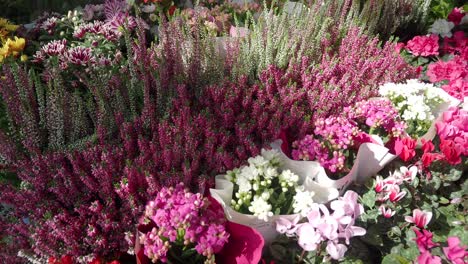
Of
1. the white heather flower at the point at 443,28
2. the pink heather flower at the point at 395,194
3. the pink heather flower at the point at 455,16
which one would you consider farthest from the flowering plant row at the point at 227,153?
the pink heather flower at the point at 455,16

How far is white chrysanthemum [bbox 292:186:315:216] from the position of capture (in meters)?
1.46

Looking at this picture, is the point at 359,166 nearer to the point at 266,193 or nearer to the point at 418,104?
the point at 418,104

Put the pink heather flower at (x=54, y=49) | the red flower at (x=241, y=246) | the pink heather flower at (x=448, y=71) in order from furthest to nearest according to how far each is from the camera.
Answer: the pink heather flower at (x=448, y=71)
the pink heather flower at (x=54, y=49)
the red flower at (x=241, y=246)

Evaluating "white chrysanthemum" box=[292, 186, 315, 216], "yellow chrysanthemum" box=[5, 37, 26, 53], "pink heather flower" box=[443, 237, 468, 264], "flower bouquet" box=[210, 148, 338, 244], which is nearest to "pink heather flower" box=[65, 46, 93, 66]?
"yellow chrysanthemum" box=[5, 37, 26, 53]

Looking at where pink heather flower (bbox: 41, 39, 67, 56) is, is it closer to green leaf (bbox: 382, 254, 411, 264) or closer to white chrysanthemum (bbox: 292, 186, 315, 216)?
white chrysanthemum (bbox: 292, 186, 315, 216)

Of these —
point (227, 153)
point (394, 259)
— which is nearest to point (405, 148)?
point (394, 259)

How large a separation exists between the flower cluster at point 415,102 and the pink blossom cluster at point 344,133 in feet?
0.25

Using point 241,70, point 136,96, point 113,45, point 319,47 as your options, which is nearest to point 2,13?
point 113,45

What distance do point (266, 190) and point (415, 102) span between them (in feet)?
2.80

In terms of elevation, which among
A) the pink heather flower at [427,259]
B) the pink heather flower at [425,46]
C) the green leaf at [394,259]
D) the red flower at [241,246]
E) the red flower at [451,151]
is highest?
the pink heather flower at [425,46]

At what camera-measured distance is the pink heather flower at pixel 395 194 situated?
157 cm

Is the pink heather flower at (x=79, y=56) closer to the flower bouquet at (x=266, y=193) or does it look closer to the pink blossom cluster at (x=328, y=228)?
the flower bouquet at (x=266, y=193)

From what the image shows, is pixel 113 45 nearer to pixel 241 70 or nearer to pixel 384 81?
pixel 241 70

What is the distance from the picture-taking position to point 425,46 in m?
2.87
